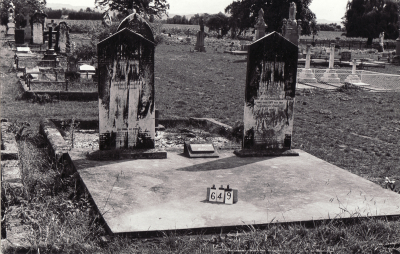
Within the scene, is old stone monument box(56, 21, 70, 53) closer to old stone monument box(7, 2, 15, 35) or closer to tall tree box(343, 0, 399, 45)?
old stone monument box(7, 2, 15, 35)

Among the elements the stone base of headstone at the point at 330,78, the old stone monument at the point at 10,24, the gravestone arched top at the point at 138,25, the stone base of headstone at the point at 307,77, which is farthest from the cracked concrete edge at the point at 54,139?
the old stone monument at the point at 10,24

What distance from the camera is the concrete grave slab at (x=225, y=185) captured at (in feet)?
15.8

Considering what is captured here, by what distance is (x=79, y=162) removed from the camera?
6520 millimetres

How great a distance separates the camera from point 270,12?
40.6m

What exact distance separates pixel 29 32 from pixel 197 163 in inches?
1206

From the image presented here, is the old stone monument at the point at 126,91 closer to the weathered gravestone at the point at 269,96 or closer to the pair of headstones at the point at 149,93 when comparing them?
the pair of headstones at the point at 149,93

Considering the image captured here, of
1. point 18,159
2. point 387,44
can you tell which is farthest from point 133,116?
point 387,44

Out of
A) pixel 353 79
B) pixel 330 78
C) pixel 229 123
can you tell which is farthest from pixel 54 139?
pixel 353 79

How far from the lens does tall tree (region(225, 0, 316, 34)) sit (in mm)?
40375

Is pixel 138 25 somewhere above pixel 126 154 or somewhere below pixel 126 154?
above

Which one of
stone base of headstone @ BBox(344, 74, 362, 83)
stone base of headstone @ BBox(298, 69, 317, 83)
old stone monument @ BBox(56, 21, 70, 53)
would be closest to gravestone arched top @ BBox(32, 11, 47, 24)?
old stone monument @ BBox(56, 21, 70, 53)

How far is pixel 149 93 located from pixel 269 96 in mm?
1617

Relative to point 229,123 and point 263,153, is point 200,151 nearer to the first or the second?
point 263,153

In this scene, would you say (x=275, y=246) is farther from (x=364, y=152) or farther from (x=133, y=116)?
(x=364, y=152)
